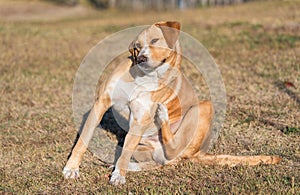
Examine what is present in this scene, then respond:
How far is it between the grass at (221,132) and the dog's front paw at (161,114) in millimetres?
599

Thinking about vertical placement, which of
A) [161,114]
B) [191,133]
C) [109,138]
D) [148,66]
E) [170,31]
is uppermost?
[170,31]

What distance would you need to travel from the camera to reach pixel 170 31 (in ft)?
15.4

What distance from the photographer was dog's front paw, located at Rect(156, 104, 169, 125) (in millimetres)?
4875

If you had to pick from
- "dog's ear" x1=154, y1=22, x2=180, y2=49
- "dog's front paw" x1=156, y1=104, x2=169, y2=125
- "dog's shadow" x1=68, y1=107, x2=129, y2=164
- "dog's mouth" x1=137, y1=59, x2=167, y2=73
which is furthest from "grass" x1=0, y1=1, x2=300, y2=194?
"dog's ear" x1=154, y1=22, x2=180, y2=49

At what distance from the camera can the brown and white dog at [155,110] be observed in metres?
4.68

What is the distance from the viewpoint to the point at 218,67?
419 inches

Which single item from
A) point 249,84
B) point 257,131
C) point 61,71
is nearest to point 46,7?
point 61,71

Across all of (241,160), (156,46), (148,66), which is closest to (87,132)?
(148,66)

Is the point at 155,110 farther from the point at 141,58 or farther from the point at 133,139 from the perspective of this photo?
the point at 141,58

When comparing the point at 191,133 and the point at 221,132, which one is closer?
the point at 191,133

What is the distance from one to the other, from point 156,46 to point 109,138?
224 cm

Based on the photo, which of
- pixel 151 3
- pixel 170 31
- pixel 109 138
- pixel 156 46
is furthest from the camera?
pixel 151 3

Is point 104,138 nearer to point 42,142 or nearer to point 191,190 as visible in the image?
point 42,142

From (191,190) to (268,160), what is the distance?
40.5 inches
